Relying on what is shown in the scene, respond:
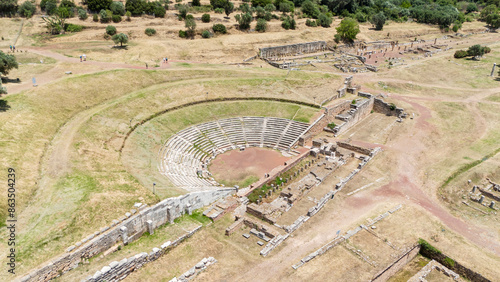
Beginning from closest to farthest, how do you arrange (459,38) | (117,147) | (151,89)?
(117,147) < (151,89) < (459,38)

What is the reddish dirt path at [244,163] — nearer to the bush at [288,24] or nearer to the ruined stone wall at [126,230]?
the ruined stone wall at [126,230]

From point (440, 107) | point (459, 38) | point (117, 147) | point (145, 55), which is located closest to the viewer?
point (117, 147)

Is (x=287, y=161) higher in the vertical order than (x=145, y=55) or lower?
lower

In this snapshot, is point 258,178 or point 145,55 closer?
point 258,178

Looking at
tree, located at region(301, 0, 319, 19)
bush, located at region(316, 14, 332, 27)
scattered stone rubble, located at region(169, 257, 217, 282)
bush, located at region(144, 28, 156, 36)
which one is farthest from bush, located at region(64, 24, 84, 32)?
scattered stone rubble, located at region(169, 257, 217, 282)

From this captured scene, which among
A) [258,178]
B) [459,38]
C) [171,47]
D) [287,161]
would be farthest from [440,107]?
[459,38]

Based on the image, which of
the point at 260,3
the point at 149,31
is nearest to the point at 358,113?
the point at 149,31

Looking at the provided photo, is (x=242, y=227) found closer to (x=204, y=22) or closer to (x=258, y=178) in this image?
(x=258, y=178)
